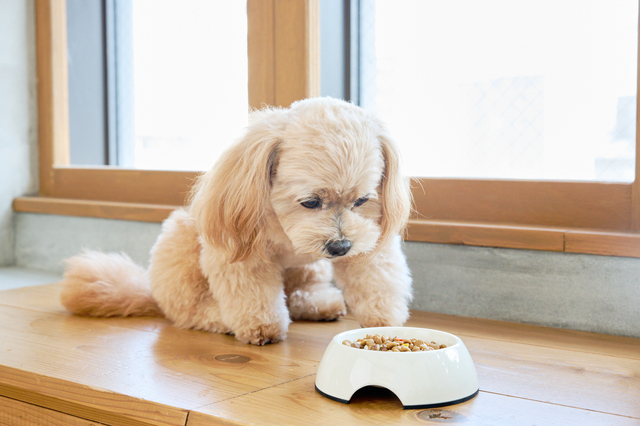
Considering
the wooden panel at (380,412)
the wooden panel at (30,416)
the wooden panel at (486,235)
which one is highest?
the wooden panel at (486,235)

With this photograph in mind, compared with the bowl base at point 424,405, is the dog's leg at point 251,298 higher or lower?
higher

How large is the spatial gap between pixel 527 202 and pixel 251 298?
→ 0.72m

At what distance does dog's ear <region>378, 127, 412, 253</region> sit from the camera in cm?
115

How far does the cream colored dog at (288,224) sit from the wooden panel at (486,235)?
0.80 ft

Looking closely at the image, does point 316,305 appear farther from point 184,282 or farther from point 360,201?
point 360,201

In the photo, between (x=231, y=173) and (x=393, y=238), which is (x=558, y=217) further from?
(x=231, y=173)

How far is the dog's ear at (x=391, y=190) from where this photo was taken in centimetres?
115

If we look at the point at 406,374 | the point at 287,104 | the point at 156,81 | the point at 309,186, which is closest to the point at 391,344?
the point at 406,374

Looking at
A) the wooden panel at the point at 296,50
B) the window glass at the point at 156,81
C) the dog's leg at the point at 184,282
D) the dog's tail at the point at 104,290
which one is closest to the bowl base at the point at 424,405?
the dog's leg at the point at 184,282

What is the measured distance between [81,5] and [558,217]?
1.92 meters

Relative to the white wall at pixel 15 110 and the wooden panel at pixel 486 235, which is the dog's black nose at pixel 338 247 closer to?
the wooden panel at pixel 486 235

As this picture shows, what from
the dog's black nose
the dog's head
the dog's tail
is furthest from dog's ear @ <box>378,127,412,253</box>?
the dog's tail

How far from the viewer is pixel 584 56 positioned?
4.75ft

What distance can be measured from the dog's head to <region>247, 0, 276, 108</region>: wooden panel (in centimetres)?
64
